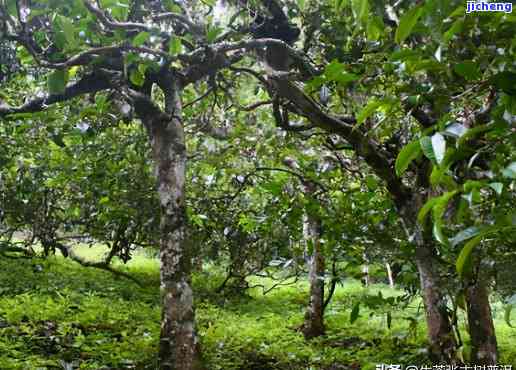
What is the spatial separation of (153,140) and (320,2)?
4.92 ft

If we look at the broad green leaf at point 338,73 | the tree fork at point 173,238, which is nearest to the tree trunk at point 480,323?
the tree fork at point 173,238

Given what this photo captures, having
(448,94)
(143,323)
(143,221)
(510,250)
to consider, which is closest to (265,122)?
(143,221)

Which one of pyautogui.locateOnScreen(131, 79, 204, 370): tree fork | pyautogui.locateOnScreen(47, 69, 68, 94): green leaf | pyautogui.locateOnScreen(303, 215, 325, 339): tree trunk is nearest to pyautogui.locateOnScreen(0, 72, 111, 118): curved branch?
pyautogui.locateOnScreen(131, 79, 204, 370): tree fork

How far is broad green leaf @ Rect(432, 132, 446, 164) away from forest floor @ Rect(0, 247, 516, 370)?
169 centimetres

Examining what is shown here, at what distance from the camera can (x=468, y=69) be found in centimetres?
105

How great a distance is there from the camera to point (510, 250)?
229cm

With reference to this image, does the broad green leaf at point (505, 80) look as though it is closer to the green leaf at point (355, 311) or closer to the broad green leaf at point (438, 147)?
the broad green leaf at point (438, 147)

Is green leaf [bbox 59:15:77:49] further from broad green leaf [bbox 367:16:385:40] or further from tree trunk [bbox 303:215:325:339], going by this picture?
tree trunk [bbox 303:215:325:339]

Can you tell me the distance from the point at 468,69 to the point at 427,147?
0.88ft

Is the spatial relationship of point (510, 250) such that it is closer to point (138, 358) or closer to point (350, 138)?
point (350, 138)

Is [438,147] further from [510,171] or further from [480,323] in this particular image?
[480,323]

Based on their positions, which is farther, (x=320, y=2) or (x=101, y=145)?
(x=101, y=145)

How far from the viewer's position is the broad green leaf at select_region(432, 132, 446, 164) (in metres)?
0.83

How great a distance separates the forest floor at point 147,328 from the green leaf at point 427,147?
166 centimetres
